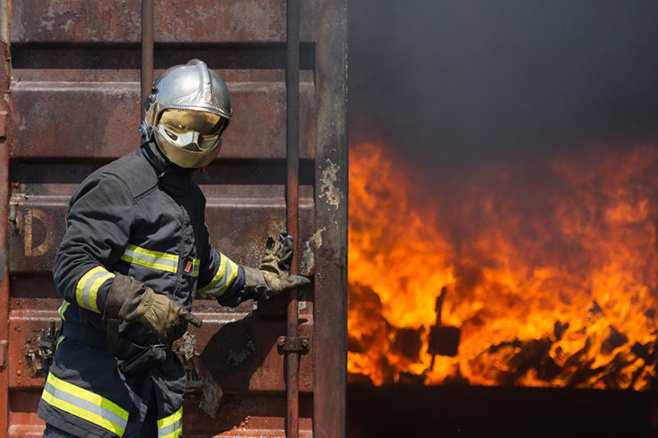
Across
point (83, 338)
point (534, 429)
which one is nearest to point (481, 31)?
point (534, 429)

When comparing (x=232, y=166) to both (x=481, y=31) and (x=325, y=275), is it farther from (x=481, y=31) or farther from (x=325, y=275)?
(x=481, y=31)

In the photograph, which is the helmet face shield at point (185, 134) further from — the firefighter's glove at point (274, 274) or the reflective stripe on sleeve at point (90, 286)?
the firefighter's glove at point (274, 274)

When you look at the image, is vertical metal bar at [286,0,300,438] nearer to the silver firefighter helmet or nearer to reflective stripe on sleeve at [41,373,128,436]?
the silver firefighter helmet

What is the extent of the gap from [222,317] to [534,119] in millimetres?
1939

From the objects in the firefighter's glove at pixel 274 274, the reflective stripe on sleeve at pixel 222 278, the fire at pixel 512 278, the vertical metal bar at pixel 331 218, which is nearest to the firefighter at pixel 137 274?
the reflective stripe on sleeve at pixel 222 278

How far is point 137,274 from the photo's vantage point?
6.97 ft

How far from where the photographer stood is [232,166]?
9.00ft

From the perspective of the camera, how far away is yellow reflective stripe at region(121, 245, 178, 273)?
2.11 m

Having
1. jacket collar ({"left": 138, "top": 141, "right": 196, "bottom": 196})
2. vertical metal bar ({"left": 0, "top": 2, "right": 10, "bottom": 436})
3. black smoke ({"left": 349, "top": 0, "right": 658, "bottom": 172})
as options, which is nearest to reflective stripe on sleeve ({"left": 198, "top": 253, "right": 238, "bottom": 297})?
jacket collar ({"left": 138, "top": 141, "right": 196, "bottom": 196})

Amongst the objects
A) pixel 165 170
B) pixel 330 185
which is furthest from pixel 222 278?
pixel 330 185

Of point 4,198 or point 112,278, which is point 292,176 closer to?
point 112,278

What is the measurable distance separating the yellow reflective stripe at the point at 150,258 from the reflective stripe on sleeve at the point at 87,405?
476mm

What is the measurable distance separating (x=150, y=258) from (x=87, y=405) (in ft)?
1.77

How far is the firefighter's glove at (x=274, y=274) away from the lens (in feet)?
8.46
